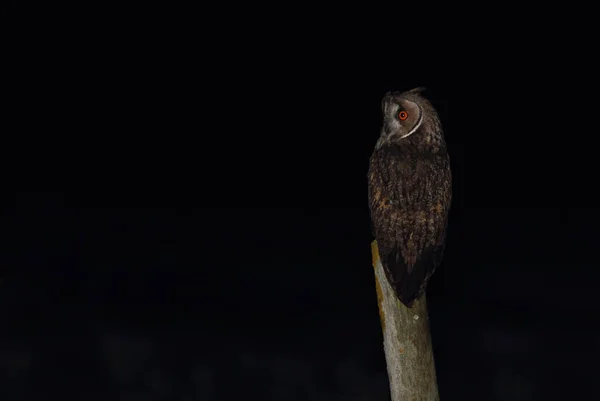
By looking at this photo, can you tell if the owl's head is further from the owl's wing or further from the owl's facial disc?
the owl's wing

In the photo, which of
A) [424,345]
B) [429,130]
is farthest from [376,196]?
[424,345]

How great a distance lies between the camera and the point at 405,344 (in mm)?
3029

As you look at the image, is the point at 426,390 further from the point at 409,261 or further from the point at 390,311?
the point at 409,261

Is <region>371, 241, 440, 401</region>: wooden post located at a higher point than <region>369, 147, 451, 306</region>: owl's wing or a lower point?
lower

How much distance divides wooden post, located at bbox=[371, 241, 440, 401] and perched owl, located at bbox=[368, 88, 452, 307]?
0.07 meters

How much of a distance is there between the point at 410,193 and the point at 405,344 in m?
0.72

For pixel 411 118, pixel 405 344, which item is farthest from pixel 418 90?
pixel 405 344

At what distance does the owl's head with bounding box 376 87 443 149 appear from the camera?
3.18 metres

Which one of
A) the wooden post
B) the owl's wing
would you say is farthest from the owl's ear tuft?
the wooden post

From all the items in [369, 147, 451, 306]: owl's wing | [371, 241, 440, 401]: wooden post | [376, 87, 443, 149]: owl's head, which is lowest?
[371, 241, 440, 401]: wooden post

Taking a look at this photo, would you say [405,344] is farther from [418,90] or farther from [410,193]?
[418,90]

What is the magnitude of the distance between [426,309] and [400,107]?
100cm

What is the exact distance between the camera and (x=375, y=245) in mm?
3143

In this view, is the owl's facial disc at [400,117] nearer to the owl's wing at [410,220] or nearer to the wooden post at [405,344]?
the owl's wing at [410,220]
